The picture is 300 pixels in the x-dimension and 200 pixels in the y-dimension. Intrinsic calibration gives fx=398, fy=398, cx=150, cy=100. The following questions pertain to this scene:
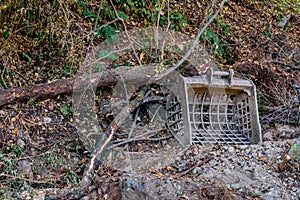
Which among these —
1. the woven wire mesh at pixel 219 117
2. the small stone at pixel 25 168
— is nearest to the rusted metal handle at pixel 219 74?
the woven wire mesh at pixel 219 117

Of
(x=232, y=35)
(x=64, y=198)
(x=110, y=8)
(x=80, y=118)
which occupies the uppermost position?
(x=110, y=8)

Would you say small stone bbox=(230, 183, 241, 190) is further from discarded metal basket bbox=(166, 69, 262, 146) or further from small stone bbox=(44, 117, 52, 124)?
small stone bbox=(44, 117, 52, 124)

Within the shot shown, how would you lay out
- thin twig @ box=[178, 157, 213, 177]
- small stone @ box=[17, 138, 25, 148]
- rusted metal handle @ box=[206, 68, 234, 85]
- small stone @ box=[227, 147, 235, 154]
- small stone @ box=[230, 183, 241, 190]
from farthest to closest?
rusted metal handle @ box=[206, 68, 234, 85]
small stone @ box=[17, 138, 25, 148]
small stone @ box=[227, 147, 235, 154]
thin twig @ box=[178, 157, 213, 177]
small stone @ box=[230, 183, 241, 190]

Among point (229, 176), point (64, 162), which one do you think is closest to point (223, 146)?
point (229, 176)

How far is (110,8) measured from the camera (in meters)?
4.72

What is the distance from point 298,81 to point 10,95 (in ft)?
10.1

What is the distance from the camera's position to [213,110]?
3951 mm

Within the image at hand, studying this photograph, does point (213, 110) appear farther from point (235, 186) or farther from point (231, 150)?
point (235, 186)

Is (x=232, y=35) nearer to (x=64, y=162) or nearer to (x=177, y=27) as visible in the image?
(x=177, y=27)

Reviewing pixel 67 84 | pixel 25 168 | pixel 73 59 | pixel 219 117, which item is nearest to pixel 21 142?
pixel 25 168

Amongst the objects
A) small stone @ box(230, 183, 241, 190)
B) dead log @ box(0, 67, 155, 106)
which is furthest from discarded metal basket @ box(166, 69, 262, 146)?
small stone @ box(230, 183, 241, 190)

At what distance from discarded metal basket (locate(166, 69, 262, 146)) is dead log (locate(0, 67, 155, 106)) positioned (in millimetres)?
422

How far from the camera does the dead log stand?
3.60 m

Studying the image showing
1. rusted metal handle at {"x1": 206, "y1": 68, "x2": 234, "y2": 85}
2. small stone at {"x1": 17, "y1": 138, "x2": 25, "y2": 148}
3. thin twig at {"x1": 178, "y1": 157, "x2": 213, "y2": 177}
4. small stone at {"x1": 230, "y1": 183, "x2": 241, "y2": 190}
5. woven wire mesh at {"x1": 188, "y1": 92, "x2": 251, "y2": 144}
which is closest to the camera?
small stone at {"x1": 230, "y1": 183, "x2": 241, "y2": 190}
